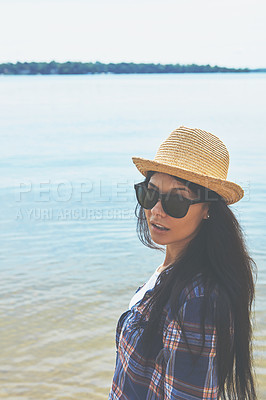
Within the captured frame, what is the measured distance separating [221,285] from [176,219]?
1.07 ft

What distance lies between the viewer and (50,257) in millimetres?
7094

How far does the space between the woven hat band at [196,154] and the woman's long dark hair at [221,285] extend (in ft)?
0.21

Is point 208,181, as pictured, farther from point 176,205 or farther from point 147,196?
point 147,196

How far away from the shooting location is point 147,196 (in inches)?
79.8

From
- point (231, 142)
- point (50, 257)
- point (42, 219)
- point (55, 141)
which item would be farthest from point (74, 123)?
point (50, 257)

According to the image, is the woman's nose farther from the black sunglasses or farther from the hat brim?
the hat brim

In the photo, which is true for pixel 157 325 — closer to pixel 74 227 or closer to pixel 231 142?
pixel 74 227

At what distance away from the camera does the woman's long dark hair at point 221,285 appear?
66.3 inches

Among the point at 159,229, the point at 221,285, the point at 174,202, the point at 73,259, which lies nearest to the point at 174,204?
the point at 174,202

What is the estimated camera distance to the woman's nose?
1.96 m

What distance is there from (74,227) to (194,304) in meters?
6.95

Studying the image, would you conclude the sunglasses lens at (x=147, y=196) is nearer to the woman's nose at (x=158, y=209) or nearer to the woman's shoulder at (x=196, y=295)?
the woman's nose at (x=158, y=209)

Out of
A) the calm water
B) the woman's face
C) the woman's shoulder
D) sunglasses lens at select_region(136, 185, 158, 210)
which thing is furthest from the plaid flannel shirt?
the calm water

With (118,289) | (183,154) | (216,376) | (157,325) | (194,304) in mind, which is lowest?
(118,289)
